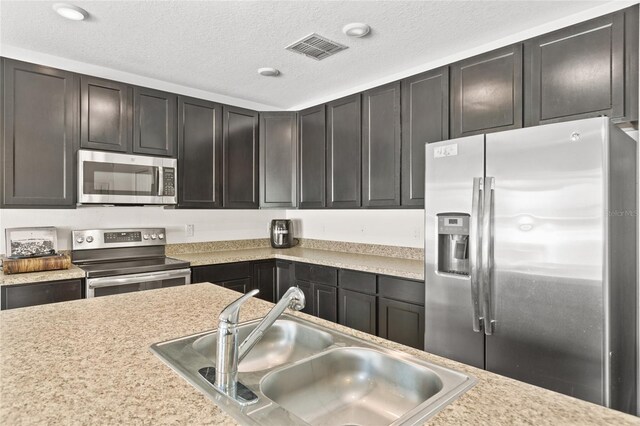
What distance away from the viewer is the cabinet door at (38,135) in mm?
2621

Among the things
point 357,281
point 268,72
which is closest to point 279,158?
point 268,72

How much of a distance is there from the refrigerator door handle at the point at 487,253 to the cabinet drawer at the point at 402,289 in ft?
1.86

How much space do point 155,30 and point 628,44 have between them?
2.77 meters

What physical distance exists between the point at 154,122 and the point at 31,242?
4.28 feet

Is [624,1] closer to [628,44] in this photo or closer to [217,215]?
[628,44]

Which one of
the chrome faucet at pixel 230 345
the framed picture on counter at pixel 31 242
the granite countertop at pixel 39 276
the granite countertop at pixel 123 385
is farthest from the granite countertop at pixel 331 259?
the chrome faucet at pixel 230 345

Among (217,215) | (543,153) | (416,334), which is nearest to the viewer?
(543,153)

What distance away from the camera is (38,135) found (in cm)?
273

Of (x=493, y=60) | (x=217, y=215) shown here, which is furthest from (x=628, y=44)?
(x=217, y=215)

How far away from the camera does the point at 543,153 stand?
1.84m

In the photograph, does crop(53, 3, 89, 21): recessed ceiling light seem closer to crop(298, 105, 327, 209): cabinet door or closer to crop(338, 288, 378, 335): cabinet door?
crop(298, 105, 327, 209): cabinet door

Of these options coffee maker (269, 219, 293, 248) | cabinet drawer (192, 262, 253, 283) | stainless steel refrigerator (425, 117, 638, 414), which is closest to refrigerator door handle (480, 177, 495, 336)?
stainless steel refrigerator (425, 117, 638, 414)

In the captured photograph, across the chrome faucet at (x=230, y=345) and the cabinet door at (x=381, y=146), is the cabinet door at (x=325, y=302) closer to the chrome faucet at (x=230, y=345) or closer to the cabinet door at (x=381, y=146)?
the cabinet door at (x=381, y=146)

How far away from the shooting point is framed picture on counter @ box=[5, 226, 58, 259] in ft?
8.83
